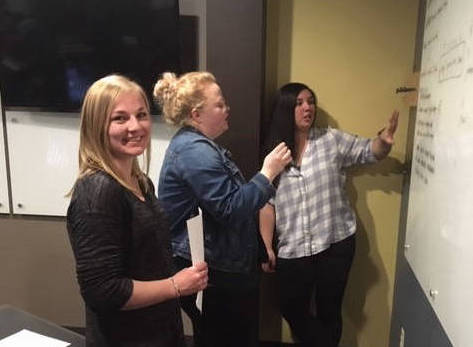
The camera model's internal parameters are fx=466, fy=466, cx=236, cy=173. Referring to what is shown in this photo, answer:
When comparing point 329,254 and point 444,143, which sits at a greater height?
point 444,143

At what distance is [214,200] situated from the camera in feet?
5.02

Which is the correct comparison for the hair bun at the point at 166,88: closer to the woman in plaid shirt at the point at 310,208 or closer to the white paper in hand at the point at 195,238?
the white paper in hand at the point at 195,238

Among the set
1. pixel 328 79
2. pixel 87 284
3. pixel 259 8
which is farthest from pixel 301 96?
pixel 87 284

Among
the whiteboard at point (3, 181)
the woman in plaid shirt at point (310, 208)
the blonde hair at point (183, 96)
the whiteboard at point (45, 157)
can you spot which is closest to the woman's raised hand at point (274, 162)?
the blonde hair at point (183, 96)

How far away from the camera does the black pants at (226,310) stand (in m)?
1.69

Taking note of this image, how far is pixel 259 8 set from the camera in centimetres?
207

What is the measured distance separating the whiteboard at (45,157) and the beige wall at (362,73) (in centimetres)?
76

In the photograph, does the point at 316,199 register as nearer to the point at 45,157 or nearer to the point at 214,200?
the point at 214,200

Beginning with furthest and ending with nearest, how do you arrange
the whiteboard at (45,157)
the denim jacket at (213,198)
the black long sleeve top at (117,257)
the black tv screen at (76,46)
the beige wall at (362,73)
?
the whiteboard at (45,157), the beige wall at (362,73), the black tv screen at (76,46), the denim jacket at (213,198), the black long sleeve top at (117,257)

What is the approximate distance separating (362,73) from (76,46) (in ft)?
4.63

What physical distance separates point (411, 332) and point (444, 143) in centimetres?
86

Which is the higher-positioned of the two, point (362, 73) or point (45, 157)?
point (362, 73)

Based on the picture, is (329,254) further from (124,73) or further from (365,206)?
(124,73)

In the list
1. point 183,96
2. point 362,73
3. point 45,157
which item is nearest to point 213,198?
point 183,96
